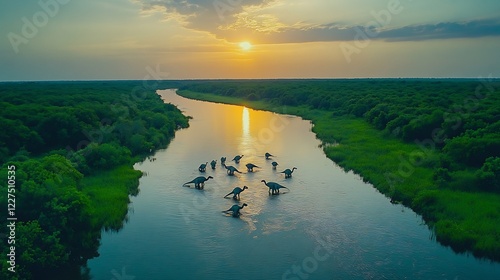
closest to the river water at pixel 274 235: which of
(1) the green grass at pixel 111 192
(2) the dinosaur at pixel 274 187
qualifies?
(2) the dinosaur at pixel 274 187

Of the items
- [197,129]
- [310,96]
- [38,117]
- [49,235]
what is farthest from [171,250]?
[310,96]

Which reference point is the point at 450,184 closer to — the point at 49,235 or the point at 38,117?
the point at 49,235

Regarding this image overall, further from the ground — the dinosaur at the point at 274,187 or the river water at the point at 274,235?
the dinosaur at the point at 274,187

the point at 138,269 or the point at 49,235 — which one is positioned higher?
the point at 49,235

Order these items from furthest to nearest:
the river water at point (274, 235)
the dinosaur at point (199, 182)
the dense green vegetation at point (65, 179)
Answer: the dinosaur at point (199, 182) < the river water at point (274, 235) < the dense green vegetation at point (65, 179)

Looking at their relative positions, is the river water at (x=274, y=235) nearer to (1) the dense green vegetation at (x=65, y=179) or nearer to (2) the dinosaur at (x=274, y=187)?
(2) the dinosaur at (x=274, y=187)

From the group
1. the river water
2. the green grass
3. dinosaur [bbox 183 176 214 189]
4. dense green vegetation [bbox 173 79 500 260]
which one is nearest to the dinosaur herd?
dinosaur [bbox 183 176 214 189]

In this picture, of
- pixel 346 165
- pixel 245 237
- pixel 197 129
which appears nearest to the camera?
pixel 245 237
